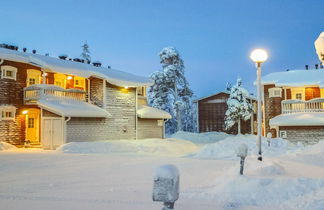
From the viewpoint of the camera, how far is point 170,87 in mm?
46938

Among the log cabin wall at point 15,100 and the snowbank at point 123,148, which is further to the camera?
the log cabin wall at point 15,100

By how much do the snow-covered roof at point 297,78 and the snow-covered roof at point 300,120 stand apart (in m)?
3.08

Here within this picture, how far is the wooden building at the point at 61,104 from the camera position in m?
23.9

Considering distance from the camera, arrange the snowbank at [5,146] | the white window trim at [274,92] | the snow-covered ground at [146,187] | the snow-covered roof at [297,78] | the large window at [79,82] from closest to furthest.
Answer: the snow-covered ground at [146,187] < the snowbank at [5,146] < the snow-covered roof at [297,78] < the large window at [79,82] < the white window trim at [274,92]

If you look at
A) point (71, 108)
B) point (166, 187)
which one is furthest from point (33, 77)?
point (166, 187)

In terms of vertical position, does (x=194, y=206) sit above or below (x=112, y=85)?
below

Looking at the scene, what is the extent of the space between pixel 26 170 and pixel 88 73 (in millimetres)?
15986

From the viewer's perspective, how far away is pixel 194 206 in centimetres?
683

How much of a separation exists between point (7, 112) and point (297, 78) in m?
23.5

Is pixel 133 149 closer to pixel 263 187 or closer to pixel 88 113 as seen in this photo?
pixel 88 113

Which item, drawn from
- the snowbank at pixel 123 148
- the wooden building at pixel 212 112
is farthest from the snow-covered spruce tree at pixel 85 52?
the snowbank at pixel 123 148

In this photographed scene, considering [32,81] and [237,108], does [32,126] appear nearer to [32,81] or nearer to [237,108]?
[32,81]

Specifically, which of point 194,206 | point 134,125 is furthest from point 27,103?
point 194,206

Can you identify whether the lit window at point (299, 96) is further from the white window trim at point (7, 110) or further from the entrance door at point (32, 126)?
the white window trim at point (7, 110)
